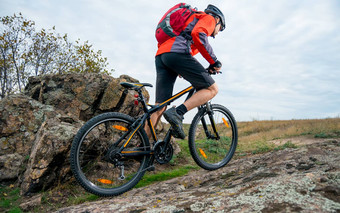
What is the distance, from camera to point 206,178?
136 inches

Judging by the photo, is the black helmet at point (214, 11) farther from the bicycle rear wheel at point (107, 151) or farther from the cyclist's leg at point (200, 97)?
the bicycle rear wheel at point (107, 151)

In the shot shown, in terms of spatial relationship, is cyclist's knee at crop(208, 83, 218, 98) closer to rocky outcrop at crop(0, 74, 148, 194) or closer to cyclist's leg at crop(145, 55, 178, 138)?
cyclist's leg at crop(145, 55, 178, 138)

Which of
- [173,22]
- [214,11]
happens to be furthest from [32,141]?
[214,11]

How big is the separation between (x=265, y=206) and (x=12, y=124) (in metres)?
5.80

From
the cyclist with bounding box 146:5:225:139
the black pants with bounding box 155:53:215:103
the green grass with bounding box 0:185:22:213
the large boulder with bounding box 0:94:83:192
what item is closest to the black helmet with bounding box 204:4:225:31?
the cyclist with bounding box 146:5:225:139

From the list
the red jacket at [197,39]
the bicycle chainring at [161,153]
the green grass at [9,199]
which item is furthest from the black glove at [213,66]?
the green grass at [9,199]

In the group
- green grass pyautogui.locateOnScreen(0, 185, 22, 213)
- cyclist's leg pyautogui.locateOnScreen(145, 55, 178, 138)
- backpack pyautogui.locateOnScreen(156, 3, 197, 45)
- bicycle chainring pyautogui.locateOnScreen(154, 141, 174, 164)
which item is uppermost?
backpack pyautogui.locateOnScreen(156, 3, 197, 45)

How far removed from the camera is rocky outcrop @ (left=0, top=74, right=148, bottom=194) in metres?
4.29

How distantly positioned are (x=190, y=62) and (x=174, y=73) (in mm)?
558

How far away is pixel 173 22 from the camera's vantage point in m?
3.66

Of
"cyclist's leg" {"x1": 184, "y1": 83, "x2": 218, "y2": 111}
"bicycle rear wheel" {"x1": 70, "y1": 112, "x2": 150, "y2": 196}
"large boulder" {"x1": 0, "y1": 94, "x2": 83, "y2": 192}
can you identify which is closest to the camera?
"bicycle rear wheel" {"x1": 70, "y1": 112, "x2": 150, "y2": 196}

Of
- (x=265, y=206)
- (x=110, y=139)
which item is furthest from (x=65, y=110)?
A: (x=265, y=206)

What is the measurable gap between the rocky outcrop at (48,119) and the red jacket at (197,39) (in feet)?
8.31

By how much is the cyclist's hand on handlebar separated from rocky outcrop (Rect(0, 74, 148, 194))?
9.22ft
